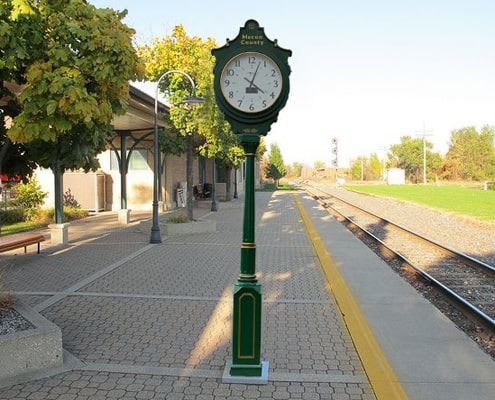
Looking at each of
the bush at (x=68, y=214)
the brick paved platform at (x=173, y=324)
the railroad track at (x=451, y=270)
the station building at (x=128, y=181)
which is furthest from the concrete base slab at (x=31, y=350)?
the station building at (x=128, y=181)

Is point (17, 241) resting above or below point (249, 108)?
below

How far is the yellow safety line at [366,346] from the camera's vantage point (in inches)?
172

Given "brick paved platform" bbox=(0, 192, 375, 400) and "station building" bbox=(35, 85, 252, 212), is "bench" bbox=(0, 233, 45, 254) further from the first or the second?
"station building" bbox=(35, 85, 252, 212)

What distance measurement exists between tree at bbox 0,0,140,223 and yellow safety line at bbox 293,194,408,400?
4.66 metres

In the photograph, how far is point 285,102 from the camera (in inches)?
187

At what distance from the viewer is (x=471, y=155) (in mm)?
109562

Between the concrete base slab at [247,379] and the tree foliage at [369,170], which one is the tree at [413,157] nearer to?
the tree foliage at [369,170]

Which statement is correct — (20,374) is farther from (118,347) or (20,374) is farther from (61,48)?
(61,48)

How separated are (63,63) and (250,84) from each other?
387cm

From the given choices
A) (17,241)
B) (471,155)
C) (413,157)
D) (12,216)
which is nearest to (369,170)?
(413,157)

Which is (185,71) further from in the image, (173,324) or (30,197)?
(173,324)

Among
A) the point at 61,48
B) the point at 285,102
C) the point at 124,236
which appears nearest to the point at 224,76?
the point at 285,102

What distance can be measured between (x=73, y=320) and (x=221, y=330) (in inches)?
81.3

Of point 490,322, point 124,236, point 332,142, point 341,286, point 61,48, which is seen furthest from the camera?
point 332,142
